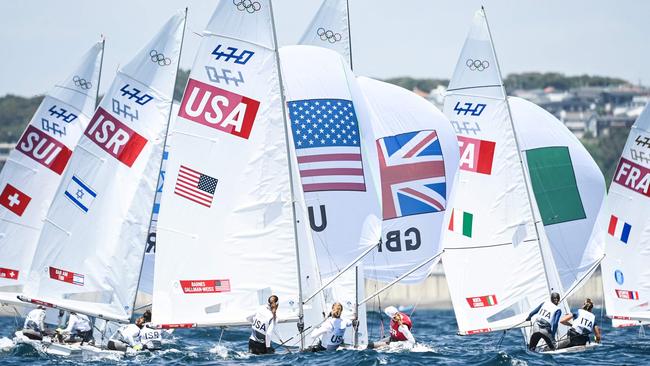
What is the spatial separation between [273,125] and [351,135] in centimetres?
186

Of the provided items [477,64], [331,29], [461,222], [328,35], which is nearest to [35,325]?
[328,35]

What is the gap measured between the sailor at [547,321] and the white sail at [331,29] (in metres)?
6.75

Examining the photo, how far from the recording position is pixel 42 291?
2459 cm

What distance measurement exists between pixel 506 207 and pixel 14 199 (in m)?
11.1

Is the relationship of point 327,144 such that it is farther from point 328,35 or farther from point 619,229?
point 619,229

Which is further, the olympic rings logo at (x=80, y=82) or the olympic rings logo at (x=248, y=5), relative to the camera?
the olympic rings logo at (x=80, y=82)

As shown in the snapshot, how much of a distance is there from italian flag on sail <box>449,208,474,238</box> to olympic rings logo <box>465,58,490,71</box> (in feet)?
9.80

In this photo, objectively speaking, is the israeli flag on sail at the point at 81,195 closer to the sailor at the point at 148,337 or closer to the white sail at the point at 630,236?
the sailor at the point at 148,337

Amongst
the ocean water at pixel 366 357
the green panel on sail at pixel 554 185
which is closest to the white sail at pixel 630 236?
the ocean water at pixel 366 357

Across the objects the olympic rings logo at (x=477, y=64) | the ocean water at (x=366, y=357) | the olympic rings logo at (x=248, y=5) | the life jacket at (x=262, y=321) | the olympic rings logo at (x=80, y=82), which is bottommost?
the ocean water at (x=366, y=357)

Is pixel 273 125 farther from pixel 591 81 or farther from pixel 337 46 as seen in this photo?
pixel 591 81

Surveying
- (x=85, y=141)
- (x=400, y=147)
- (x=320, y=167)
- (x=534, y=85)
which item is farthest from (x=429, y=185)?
(x=534, y=85)

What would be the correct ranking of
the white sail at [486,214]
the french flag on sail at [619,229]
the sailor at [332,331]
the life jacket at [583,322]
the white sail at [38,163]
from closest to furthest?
→ the sailor at [332,331]
the life jacket at [583,322]
the white sail at [486,214]
the french flag on sail at [619,229]
the white sail at [38,163]

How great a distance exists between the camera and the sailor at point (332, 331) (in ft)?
69.9
